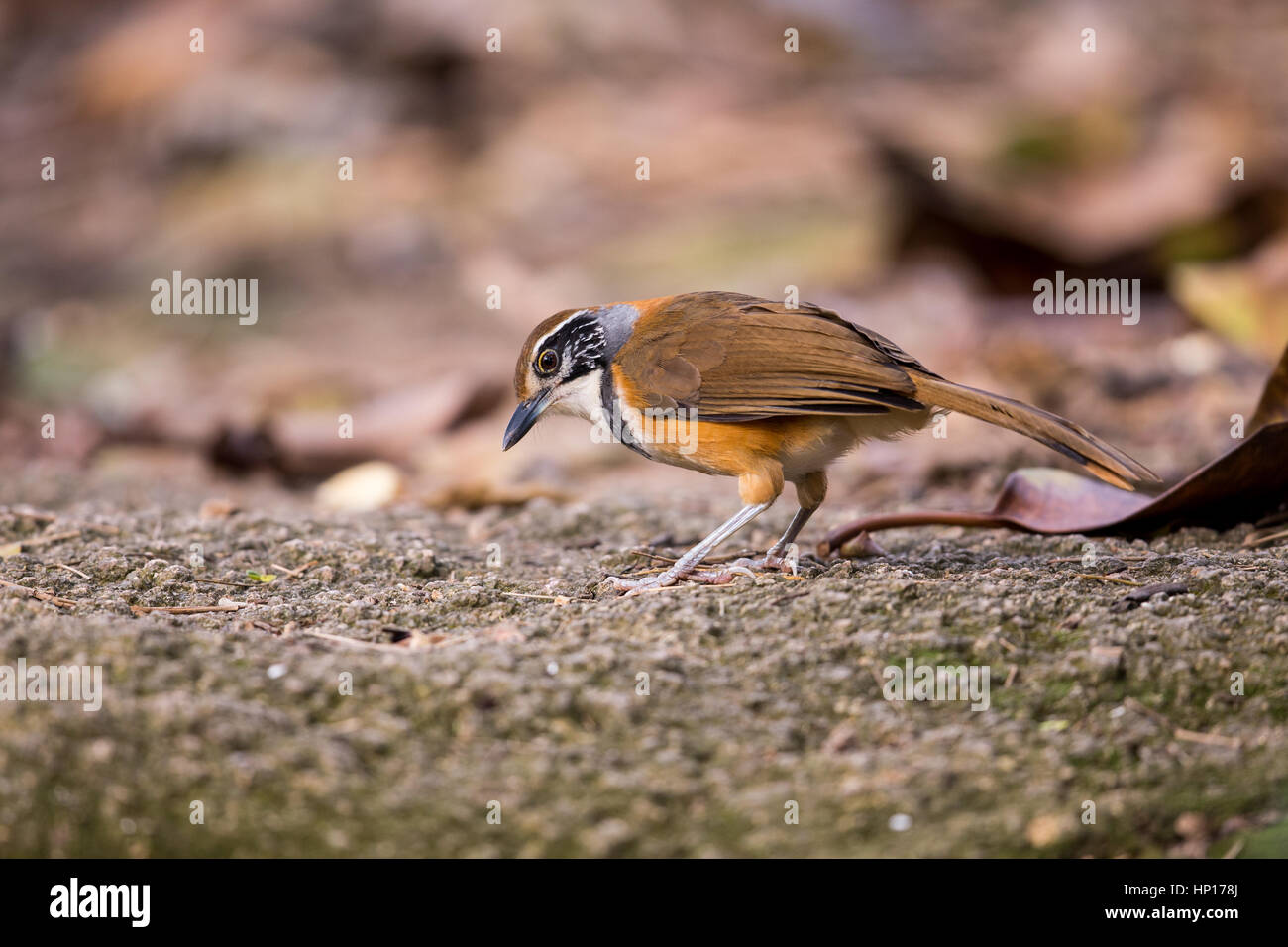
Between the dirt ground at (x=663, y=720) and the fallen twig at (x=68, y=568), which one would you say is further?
the fallen twig at (x=68, y=568)

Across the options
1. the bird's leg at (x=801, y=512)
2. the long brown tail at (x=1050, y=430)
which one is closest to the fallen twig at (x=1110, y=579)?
the long brown tail at (x=1050, y=430)

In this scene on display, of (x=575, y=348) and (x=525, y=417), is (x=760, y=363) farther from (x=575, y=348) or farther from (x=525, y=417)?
(x=525, y=417)

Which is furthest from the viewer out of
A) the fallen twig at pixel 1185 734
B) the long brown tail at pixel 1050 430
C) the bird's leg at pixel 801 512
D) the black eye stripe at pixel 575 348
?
the black eye stripe at pixel 575 348

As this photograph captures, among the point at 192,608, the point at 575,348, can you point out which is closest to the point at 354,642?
the point at 192,608

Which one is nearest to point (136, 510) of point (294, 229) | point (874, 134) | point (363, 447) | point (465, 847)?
point (363, 447)

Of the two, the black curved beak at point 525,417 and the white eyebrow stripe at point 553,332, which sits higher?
the white eyebrow stripe at point 553,332

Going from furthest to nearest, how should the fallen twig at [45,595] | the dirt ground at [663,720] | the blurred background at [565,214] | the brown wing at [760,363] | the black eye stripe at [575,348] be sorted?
the blurred background at [565,214] → the black eye stripe at [575,348] → the brown wing at [760,363] → the fallen twig at [45,595] → the dirt ground at [663,720]

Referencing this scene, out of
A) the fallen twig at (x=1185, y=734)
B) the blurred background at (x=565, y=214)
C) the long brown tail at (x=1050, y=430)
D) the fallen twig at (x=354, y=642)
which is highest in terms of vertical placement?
the blurred background at (x=565, y=214)

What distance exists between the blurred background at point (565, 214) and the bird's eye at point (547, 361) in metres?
1.07

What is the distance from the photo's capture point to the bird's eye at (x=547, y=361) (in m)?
4.22

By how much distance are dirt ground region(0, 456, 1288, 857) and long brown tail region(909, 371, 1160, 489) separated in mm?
253

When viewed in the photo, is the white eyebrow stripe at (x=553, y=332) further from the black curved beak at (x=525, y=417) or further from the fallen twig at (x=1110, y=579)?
the fallen twig at (x=1110, y=579)

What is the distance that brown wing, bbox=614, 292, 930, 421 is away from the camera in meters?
3.71
